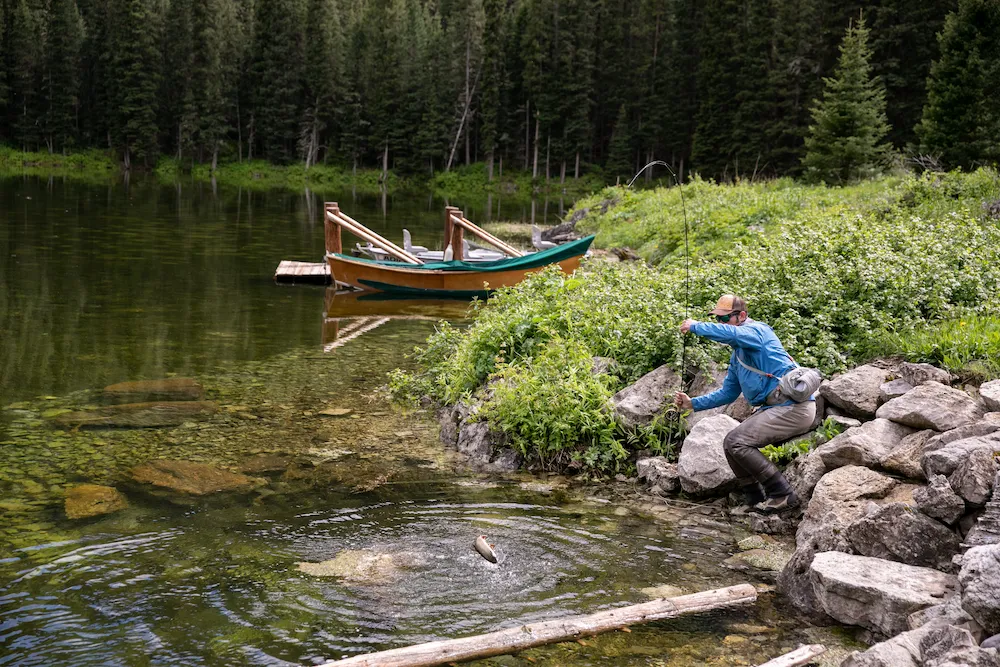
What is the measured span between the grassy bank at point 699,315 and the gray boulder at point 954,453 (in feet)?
7.34

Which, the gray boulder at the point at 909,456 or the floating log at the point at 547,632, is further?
the gray boulder at the point at 909,456

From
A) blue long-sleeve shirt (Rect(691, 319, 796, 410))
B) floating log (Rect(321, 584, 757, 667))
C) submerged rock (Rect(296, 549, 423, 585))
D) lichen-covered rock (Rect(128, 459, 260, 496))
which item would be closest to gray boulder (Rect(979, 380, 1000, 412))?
blue long-sleeve shirt (Rect(691, 319, 796, 410))

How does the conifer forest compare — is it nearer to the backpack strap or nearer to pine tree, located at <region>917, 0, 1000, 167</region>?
pine tree, located at <region>917, 0, 1000, 167</region>

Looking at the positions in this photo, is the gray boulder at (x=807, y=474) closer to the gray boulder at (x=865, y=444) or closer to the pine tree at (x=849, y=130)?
the gray boulder at (x=865, y=444)

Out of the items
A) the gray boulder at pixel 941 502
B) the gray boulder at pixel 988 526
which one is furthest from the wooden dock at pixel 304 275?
the gray boulder at pixel 988 526

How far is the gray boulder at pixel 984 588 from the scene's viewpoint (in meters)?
4.77

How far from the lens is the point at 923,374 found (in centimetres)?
830

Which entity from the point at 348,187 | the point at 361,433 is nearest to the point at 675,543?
the point at 361,433

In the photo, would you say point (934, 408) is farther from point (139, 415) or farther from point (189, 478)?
point (139, 415)

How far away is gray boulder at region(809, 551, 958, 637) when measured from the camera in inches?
226

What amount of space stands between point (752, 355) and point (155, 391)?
8.13 m

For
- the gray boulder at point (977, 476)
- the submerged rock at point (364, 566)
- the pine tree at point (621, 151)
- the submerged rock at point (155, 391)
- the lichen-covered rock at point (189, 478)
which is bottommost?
the submerged rock at point (364, 566)

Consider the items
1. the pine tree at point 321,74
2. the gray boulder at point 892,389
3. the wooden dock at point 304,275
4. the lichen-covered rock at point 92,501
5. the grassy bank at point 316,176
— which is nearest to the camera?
the lichen-covered rock at point 92,501

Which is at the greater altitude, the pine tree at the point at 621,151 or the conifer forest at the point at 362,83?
the conifer forest at the point at 362,83
